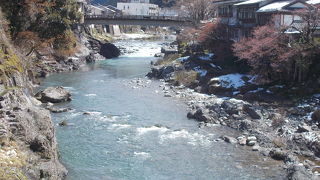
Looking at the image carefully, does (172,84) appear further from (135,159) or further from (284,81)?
(135,159)

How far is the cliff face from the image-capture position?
12.5 m

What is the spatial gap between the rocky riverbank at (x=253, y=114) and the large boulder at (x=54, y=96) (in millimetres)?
7795

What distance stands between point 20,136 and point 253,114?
14.3 metres

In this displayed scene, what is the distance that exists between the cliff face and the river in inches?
75.2

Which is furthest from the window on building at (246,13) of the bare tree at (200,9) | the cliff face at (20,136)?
the cliff face at (20,136)

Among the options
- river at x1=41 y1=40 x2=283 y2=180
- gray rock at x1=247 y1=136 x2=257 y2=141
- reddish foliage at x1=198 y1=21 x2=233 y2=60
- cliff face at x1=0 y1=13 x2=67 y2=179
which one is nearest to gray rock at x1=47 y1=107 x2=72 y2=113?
river at x1=41 y1=40 x2=283 y2=180

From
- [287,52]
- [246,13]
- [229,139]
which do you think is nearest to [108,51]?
[246,13]

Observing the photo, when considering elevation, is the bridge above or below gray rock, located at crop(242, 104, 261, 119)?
above

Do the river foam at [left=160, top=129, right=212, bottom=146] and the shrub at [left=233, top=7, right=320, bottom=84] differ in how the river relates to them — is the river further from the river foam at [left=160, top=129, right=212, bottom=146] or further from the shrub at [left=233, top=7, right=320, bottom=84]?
the shrub at [left=233, top=7, right=320, bottom=84]

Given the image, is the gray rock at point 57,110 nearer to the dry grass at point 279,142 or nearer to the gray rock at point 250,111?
the gray rock at point 250,111

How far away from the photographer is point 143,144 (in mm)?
20188

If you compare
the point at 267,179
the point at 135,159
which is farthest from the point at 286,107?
the point at 135,159

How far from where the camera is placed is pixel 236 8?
128 feet

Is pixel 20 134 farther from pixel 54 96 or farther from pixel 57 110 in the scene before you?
pixel 54 96
